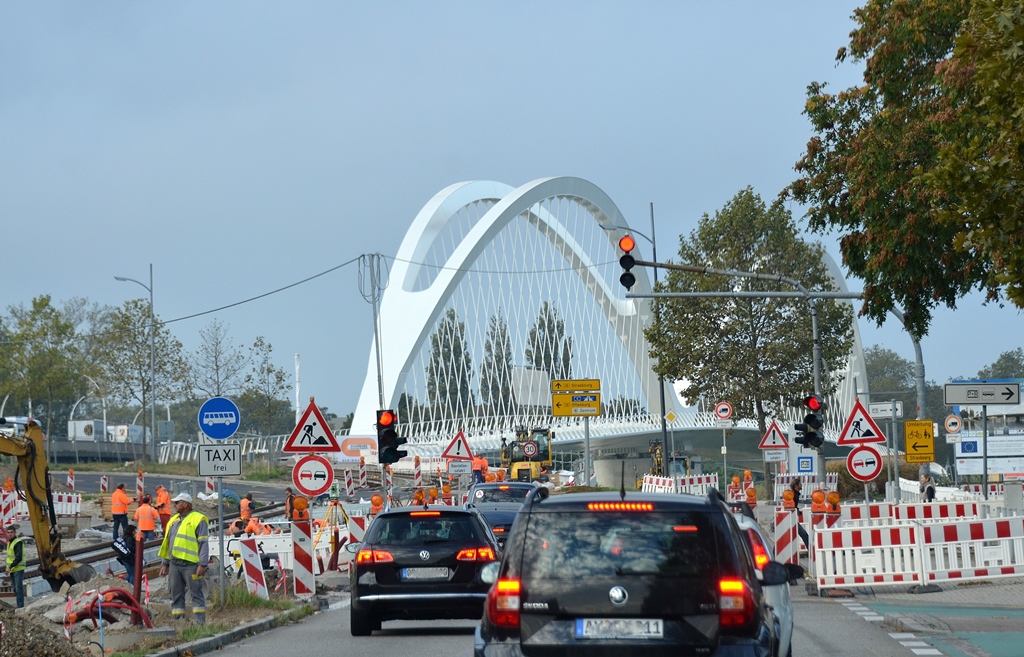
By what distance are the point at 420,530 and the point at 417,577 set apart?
574 mm

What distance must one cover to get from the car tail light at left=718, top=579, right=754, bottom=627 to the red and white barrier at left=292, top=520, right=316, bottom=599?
1366 cm

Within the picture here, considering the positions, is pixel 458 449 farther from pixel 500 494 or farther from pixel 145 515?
pixel 500 494

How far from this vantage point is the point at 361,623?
1584 cm

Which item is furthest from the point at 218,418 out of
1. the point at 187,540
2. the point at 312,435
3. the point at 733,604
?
the point at 733,604

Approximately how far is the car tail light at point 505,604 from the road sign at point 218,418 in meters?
11.2

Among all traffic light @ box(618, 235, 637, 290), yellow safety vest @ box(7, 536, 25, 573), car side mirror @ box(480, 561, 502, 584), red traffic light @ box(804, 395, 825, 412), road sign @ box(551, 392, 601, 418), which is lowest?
yellow safety vest @ box(7, 536, 25, 573)

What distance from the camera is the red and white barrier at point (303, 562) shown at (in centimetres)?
2112

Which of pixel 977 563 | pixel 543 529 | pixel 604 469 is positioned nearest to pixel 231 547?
pixel 977 563

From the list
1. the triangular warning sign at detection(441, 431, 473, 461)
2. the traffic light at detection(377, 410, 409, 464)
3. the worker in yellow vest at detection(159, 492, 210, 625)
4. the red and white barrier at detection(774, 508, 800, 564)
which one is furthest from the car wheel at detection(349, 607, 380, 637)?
the triangular warning sign at detection(441, 431, 473, 461)

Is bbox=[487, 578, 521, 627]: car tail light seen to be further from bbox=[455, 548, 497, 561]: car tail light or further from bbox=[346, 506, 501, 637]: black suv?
bbox=[455, 548, 497, 561]: car tail light

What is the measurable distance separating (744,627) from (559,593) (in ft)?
3.39

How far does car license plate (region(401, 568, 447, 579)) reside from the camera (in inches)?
620

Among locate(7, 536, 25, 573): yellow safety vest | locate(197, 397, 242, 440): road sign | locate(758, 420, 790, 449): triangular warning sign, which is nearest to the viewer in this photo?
locate(197, 397, 242, 440): road sign

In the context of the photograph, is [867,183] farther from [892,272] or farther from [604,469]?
[604,469]
